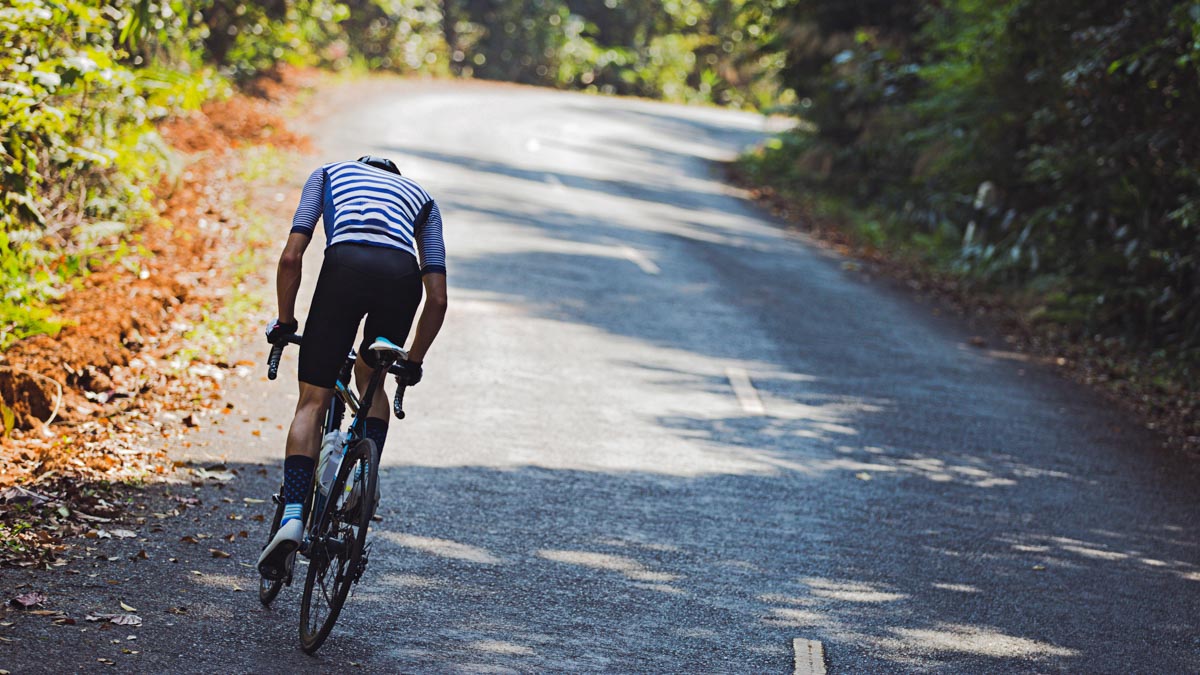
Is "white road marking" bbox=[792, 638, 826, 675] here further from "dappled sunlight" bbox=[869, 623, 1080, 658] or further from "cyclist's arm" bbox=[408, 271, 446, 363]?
"cyclist's arm" bbox=[408, 271, 446, 363]

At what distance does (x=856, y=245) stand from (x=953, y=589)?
582 inches

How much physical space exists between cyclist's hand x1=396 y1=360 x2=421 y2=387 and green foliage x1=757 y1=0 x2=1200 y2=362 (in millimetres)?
9806

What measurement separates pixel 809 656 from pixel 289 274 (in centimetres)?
303

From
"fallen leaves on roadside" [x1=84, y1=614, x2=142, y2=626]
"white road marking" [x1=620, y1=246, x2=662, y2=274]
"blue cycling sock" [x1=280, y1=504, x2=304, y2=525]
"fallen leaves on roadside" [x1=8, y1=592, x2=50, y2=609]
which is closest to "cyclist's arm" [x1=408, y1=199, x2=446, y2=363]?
"blue cycling sock" [x1=280, y1=504, x2=304, y2=525]

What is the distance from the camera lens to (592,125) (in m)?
34.3

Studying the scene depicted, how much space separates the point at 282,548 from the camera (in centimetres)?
532

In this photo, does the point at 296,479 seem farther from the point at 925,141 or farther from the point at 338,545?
the point at 925,141

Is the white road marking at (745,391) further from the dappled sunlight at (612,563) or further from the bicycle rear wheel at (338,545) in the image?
the bicycle rear wheel at (338,545)

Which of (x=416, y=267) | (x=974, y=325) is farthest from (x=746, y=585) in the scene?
(x=974, y=325)

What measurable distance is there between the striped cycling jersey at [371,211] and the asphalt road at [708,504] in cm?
177

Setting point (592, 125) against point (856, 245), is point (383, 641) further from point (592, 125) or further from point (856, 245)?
point (592, 125)

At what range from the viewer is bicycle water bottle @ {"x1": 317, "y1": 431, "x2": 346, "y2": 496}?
5512mm

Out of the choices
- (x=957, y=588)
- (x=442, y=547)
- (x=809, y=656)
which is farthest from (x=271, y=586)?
(x=957, y=588)

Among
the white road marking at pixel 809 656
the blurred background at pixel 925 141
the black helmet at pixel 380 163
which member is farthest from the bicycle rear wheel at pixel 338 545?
the blurred background at pixel 925 141
